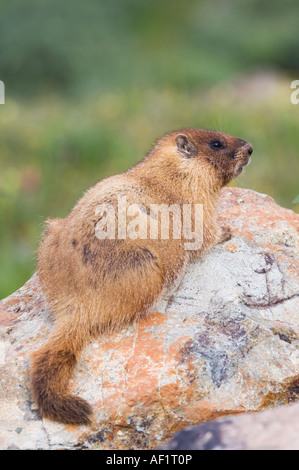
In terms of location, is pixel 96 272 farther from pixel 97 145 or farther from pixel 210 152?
pixel 97 145

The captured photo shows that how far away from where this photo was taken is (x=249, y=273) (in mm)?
5297

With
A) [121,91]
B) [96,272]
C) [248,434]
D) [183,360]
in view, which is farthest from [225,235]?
[121,91]

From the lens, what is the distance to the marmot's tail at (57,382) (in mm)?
4367

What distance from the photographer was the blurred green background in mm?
10344

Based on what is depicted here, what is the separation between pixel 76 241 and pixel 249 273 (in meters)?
1.36

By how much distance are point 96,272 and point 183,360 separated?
2.91 ft

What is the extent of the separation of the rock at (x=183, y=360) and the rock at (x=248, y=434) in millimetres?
682

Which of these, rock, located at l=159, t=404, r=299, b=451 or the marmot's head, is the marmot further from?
rock, located at l=159, t=404, r=299, b=451

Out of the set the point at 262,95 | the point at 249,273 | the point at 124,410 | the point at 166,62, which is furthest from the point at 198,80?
the point at 124,410

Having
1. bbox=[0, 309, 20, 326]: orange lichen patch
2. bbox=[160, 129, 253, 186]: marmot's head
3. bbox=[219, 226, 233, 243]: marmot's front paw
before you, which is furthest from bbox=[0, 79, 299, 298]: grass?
bbox=[219, 226, 233, 243]: marmot's front paw

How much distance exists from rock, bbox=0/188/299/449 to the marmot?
109 millimetres

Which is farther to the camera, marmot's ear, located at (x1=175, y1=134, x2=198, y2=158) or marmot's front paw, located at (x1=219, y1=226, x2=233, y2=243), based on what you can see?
marmot's ear, located at (x1=175, y1=134, x2=198, y2=158)

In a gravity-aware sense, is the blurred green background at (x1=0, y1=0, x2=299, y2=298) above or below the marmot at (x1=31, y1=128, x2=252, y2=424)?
above

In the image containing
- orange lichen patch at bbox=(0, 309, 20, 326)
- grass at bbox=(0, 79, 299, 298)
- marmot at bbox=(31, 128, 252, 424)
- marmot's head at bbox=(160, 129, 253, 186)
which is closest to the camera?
marmot at bbox=(31, 128, 252, 424)
